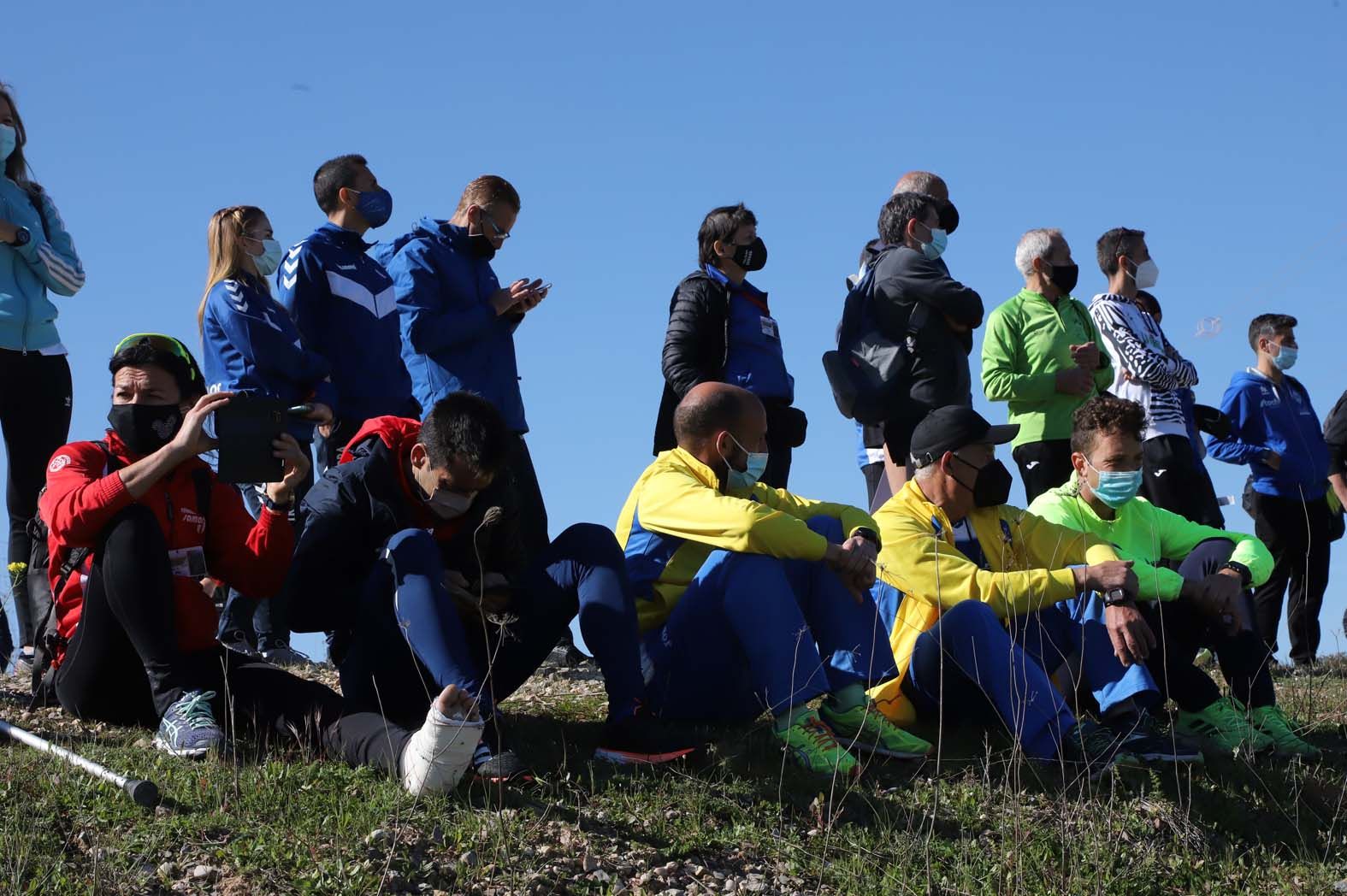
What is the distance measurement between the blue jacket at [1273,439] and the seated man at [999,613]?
4362 millimetres

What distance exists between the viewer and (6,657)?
25.0 ft

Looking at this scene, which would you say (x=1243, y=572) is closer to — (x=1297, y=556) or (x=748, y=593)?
(x=748, y=593)

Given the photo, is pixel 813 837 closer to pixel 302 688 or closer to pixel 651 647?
pixel 651 647

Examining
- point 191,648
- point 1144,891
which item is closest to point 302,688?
point 191,648

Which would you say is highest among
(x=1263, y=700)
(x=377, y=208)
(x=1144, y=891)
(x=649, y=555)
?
(x=377, y=208)

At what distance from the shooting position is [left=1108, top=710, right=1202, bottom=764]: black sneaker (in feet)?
21.6

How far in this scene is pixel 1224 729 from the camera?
7203 millimetres

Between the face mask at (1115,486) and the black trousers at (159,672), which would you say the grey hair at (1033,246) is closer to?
the face mask at (1115,486)

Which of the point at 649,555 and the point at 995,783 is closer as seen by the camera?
the point at 995,783

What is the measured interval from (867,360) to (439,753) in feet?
14.0

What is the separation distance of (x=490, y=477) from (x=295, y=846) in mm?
1667

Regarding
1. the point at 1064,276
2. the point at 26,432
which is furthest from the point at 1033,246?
the point at 26,432

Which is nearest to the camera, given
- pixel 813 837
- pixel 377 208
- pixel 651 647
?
pixel 813 837

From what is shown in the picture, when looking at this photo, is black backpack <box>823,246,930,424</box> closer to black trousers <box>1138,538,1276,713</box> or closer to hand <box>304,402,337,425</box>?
black trousers <box>1138,538,1276,713</box>
